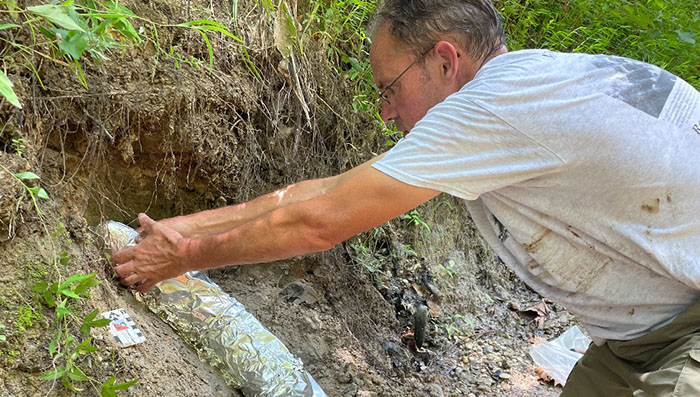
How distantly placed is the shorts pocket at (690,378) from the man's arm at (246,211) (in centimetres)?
103

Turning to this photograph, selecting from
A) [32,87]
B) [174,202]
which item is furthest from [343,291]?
[32,87]

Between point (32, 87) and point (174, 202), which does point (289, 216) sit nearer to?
point (32, 87)

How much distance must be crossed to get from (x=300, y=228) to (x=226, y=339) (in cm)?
81

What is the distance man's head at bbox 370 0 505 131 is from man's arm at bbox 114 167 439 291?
0.52m

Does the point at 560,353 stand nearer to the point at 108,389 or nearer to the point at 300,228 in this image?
the point at 300,228

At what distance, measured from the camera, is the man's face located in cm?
A: 200

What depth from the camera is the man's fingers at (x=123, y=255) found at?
2113mm

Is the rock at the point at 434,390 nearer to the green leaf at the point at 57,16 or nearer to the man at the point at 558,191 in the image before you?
the man at the point at 558,191

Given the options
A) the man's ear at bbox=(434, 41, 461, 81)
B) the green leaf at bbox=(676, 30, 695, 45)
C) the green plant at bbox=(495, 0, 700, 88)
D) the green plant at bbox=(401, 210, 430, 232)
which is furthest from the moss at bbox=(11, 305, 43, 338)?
the green leaf at bbox=(676, 30, 695, 45)

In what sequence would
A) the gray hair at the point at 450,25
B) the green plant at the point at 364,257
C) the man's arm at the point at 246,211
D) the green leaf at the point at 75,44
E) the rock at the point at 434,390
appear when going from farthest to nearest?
the green plant at the point at 364,257, the rock at the point at 434,390, the gray hair at the point at 450,25, the man's arm at the point at 246,211, the green leaf at the point at 75,44

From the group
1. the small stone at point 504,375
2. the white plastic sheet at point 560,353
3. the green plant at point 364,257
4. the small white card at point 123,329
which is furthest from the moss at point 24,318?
the white plastic sheet at point 560,353

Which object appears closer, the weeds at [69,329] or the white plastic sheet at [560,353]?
the weeds at [69,329]

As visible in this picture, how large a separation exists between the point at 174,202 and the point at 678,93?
204 centimetres

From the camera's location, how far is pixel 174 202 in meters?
2.72
